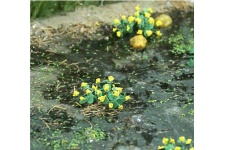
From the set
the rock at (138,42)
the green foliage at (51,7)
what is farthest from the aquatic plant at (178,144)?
the green foliage at (51,7)

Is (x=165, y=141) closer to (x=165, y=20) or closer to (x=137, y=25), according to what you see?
(x=137, y=25)

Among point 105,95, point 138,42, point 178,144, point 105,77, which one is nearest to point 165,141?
point 178,144

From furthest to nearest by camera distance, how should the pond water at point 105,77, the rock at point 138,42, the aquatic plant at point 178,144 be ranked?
the rock at point 138,42 < the pond water at point 105,77 < the aquatic plant at point 178,144

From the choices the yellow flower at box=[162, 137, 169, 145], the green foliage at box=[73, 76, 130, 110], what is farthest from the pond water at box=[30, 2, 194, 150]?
the yellow flower at box=[162, 137, 169, 145]

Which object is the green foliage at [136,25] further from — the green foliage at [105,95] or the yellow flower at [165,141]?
the yellow flower at [165,141]

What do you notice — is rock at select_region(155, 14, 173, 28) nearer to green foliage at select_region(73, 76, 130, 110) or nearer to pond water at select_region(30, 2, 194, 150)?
pond water at select_region(30, 2, 194, 150)
